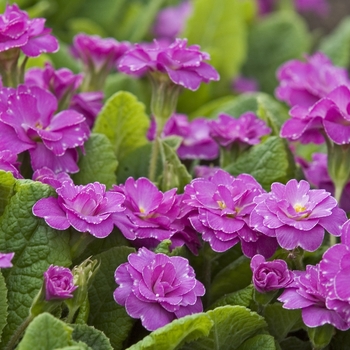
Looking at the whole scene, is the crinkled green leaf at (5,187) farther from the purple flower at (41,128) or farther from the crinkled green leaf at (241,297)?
the crinkled green leaf at (241,297)

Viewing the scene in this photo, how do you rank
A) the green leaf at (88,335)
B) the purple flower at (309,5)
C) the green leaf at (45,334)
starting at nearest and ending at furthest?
the green leaf at (45,334) → the green leaf at (88,335) → the purple flower at (309,5)

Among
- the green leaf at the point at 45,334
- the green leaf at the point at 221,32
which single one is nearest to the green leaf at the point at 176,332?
the green leaf at the point at 45,334

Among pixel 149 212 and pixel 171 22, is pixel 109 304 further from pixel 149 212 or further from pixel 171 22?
pixel 171 22

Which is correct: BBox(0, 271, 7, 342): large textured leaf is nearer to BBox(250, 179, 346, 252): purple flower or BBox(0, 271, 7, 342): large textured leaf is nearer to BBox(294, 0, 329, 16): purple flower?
BBox(250, 179, 346, 252): purple flower

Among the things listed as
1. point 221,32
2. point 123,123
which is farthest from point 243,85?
point 123,123

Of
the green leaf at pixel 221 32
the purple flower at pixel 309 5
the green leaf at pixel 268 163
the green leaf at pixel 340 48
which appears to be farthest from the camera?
the purple flower at pixel 309 5

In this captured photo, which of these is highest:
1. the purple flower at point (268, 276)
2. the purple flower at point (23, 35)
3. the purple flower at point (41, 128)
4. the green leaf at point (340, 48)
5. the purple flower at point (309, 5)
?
the purple flower at point (23, 35)

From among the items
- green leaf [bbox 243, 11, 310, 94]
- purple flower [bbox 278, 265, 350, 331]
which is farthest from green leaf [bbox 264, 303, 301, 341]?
green leaf [bbox 243, 11, 310, 94]
